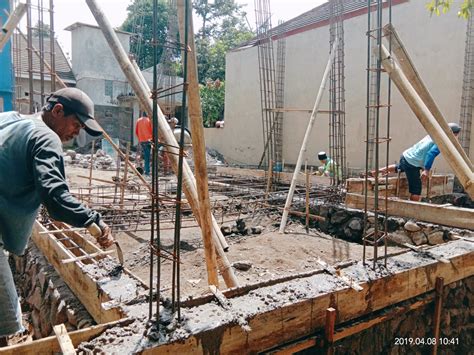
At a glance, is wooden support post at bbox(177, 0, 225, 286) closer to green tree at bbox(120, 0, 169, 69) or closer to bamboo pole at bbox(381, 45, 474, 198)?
bamboo pole at bbox(381, 45, 474, 198)

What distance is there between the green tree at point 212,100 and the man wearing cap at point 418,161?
17360 mm

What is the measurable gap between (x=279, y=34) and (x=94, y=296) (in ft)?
46.3

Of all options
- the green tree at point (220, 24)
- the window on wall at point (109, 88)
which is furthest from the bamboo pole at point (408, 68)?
the green tree at point (220, 24)

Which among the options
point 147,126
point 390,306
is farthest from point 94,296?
point 147,126

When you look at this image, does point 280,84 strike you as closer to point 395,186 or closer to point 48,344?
point 395,186

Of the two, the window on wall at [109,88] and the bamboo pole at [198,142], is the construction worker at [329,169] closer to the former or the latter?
the bamboo pole at [198,142]

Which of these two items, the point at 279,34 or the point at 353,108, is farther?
the point at 279,34

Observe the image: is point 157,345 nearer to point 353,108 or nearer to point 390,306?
point 390,306

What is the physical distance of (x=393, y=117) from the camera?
1145 cm

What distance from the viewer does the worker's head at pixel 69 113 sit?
2092mm

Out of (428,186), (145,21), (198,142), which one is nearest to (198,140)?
(198,142)

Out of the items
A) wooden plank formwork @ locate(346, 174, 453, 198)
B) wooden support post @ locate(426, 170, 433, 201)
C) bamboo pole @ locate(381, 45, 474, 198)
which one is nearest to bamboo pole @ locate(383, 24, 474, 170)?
bamboo pole @ locate(381, 45, 474, 198)

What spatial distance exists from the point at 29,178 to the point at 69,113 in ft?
1.38

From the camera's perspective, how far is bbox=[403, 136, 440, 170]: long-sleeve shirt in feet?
20.2
